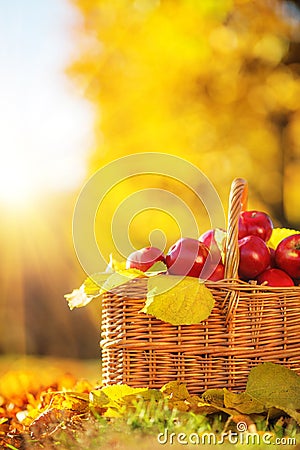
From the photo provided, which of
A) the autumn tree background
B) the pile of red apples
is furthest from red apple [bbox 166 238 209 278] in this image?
the autumn tree background

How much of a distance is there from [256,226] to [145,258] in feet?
1.15

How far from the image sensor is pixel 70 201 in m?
4.29

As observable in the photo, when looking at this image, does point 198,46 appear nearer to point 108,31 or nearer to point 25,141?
point 108,31

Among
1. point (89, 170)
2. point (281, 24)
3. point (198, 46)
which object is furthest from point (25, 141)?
point (281, 24)

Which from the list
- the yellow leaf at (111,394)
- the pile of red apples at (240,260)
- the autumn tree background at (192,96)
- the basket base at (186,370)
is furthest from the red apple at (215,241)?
the autumn tree background at (192,96)

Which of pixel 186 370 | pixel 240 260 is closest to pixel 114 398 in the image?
pixel 186 370

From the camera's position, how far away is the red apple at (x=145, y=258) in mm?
1688

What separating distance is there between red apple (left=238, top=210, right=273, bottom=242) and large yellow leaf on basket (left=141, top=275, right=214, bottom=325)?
12.1 inches

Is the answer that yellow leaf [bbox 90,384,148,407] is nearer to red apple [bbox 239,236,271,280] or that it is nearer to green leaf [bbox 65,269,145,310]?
green leaf [bbox 65,269,145,310]

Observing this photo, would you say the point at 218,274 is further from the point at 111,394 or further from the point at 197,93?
the point at 197,93

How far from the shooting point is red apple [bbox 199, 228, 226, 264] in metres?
1.70

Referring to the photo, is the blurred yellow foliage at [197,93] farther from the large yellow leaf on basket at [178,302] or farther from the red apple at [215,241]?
the large yellow leaf on basket at [178,302]

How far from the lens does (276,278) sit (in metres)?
1.67

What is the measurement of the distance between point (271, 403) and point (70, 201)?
2.95m
